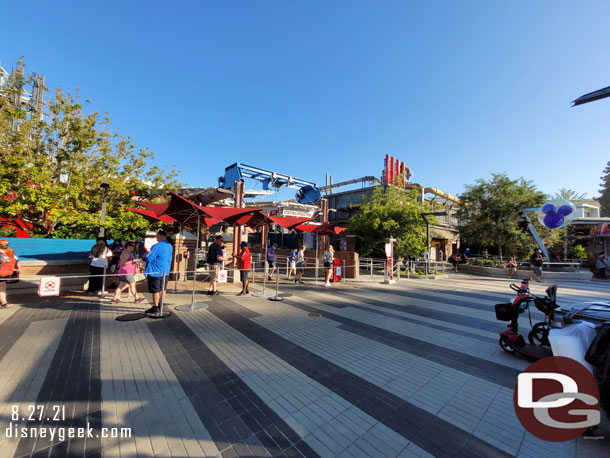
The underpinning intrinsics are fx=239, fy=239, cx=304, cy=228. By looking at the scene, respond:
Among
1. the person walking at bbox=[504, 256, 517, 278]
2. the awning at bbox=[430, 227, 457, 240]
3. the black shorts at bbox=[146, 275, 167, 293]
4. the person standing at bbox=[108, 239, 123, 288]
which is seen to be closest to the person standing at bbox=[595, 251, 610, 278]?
the person walking at bbox=[504, 256, 517, 278]

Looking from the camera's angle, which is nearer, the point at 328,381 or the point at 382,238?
the point at 328,381

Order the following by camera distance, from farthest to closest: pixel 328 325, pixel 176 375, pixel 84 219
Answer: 1. pixel 84 219
2. pixel 328 325
3. pixel 176 375

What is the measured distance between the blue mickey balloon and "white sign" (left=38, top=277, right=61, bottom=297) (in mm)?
26925

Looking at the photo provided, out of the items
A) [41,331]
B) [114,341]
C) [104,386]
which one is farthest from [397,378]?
[41,331]

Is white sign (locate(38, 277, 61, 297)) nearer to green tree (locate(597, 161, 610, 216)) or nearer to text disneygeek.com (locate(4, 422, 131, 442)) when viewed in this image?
text disneygeek.com (locate(4, 422, 131, 442))

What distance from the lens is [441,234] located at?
26266mm

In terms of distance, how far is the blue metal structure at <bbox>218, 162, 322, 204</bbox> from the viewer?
74.7 feet

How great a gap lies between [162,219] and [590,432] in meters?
12.3

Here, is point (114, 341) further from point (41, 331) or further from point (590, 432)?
point (590, 432)

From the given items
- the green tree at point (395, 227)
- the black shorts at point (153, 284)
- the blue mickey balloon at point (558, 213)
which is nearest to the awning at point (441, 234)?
the green tree at point (395, 227)

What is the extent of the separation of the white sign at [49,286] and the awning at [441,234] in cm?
2599

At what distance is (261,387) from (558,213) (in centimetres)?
2420

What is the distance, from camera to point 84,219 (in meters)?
9.71
